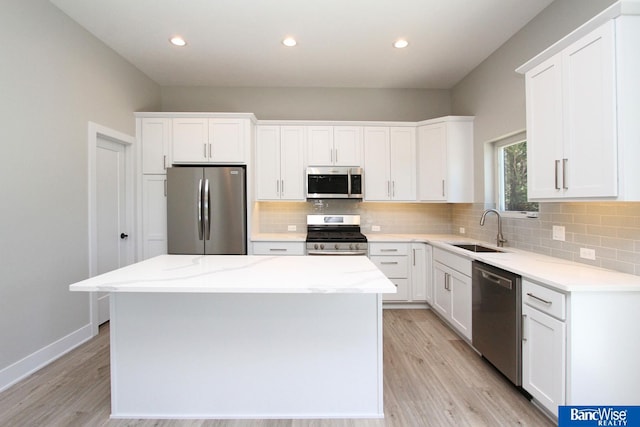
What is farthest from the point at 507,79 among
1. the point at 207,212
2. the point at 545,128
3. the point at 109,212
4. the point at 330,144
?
the point at 109,212

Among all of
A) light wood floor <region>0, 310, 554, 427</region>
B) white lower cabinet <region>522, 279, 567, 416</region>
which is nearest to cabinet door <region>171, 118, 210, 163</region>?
light wood floor <region>0, 310, 554, 427</region>

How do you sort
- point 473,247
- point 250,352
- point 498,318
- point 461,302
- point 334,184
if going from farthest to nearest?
1. point 334,184
2. point 473,247
3. point 461,302
4. point 498,318
5. point 250,352

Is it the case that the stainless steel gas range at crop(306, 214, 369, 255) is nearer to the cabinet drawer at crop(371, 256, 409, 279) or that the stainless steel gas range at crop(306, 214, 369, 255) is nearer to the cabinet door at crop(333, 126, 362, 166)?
the cabinet drawer at crop(371, 256, 409, 279)

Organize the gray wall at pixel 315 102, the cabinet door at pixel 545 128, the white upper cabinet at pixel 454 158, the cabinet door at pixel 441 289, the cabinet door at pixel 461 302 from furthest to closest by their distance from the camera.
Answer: the gray wall at pixel 315 102
the white upper cabinet at pixel 454 158
the cabinet door at pixel 441 289
the cabinet door at pixel 461 302
the cabinet door at pixel 545 128

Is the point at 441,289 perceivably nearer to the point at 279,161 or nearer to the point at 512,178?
Result: the point at 512,178

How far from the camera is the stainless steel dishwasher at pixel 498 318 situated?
80.4 inches

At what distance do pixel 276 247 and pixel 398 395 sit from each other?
85.4 inches

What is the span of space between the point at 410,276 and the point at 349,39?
109 inches

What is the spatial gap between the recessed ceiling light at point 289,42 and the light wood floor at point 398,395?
313cm

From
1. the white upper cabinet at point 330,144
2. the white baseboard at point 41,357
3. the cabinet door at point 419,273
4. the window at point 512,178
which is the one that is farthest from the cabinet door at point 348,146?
the white baseboard at point 41,357

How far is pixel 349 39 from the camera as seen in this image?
9.99 feet

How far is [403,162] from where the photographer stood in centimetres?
407

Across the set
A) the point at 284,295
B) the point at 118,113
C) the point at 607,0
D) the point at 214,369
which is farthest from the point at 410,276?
the point at 118,113

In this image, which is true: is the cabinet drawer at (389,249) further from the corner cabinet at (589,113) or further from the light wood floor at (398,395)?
the corner cabinet at (589,113)
